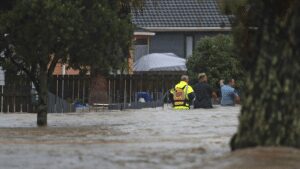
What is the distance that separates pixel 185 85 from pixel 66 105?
5.31 metres

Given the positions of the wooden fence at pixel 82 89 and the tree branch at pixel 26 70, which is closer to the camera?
the tree branch at pixel 26 70

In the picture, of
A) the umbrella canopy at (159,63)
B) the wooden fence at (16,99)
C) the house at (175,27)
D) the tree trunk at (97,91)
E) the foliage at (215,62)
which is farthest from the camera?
the house at (175,27)

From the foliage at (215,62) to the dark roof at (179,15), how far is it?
8900 millimetres

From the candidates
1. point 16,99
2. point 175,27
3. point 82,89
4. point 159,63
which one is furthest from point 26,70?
point 175,27

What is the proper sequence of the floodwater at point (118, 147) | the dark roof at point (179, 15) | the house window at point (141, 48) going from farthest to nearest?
the dark roof at point (179, 15)
the house window at point (141, 48)
the floodwater at point (118, 147)

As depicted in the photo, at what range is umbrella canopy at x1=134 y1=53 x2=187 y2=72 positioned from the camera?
42.0m

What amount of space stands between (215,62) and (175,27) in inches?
378

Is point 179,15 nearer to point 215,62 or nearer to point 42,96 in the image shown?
point 215,62

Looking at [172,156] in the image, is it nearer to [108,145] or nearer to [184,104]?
[108,145]

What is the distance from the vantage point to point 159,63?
4231 cm

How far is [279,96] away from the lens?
30.2 ft

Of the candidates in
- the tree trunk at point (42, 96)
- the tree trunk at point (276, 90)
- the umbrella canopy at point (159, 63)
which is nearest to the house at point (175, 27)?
the umbrella canopy at point (159, 63)

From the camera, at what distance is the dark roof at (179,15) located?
47.7 meters

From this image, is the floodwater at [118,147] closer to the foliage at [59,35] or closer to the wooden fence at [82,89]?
the foliage at [59,35]
